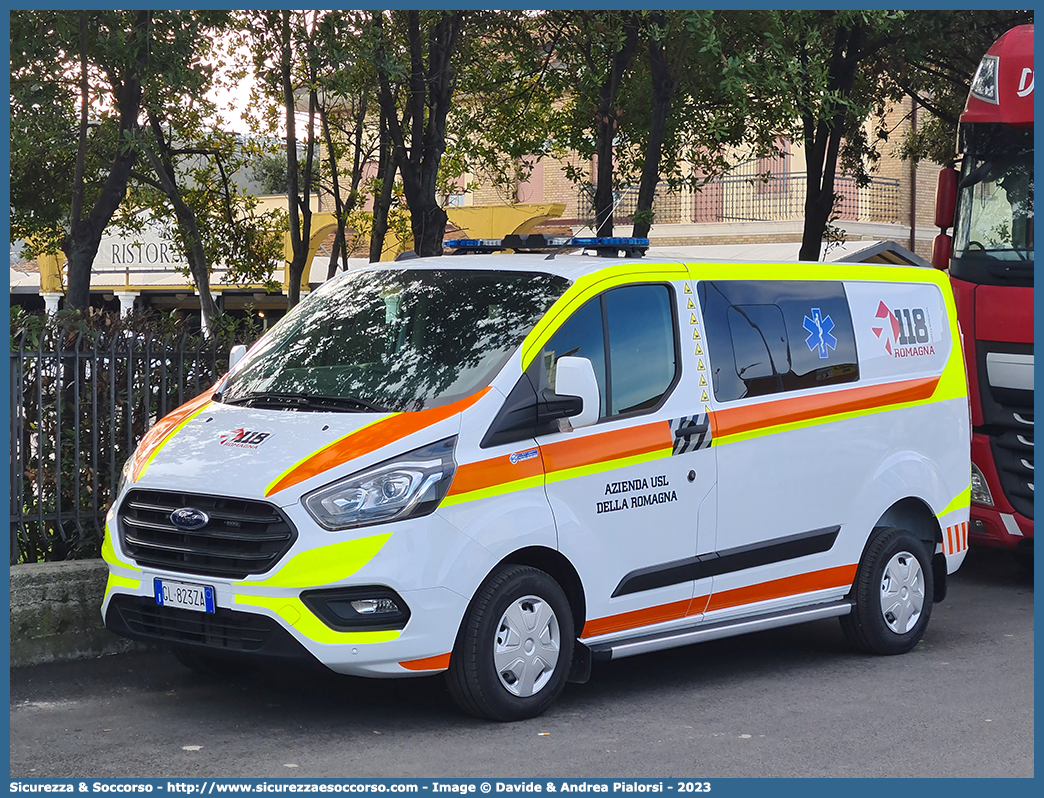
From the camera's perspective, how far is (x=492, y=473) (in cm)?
606

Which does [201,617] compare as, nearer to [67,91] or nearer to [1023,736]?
[1023,736]

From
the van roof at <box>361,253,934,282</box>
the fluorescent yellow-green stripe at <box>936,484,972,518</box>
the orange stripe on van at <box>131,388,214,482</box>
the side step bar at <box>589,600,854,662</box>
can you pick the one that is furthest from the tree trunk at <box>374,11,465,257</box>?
the side step bar at <box>589,600,854,662</box>

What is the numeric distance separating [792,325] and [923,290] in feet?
4.39

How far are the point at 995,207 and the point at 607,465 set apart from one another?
558cm

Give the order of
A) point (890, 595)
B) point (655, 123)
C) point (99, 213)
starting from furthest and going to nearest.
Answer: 1. point (655, 123)
2. point (99, 213)
3. point (890, 595)

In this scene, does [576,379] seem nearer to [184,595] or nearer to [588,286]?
[588,286]

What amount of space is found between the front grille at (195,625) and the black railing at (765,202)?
29.3 m

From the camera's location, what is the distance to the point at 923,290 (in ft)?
27.9

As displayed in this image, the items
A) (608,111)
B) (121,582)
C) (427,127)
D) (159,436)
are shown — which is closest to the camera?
(121,582)

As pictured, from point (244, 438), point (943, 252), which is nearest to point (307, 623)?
point (244, 438)

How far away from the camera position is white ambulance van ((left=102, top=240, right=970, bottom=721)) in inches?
230

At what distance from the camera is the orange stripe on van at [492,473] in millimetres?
5946

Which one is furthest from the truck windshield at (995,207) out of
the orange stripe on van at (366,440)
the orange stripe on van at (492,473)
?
the orange stripe on van at (366,440)
